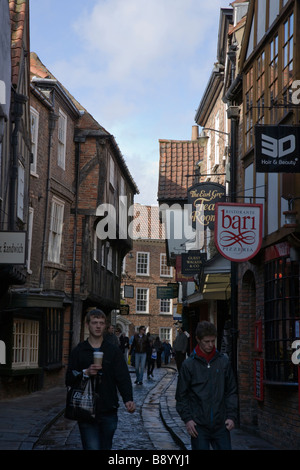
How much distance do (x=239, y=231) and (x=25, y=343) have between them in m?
8.47

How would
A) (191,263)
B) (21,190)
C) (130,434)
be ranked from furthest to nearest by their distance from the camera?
(191,263), (21,190), (130,434)

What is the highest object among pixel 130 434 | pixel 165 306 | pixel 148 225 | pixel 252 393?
pixel 148 225

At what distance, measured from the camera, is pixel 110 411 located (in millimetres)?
6434

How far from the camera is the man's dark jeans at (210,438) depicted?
6.35 m

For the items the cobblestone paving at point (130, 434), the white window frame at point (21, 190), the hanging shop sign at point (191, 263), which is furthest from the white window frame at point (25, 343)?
the hanging shop sign at point (191, 263)

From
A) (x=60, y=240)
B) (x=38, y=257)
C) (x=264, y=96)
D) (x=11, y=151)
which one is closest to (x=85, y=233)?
(x=60, y=240)

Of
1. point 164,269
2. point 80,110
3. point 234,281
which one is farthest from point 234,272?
point 164,269

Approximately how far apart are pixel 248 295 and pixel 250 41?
4631mm

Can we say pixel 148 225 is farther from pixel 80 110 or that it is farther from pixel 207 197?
pixel 207 197

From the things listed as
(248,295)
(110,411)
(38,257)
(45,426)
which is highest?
(38,257)

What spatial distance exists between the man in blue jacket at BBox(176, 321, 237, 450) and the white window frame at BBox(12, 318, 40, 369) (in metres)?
11.0

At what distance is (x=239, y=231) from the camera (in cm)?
1135

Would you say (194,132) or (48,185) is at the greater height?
(194,132)
